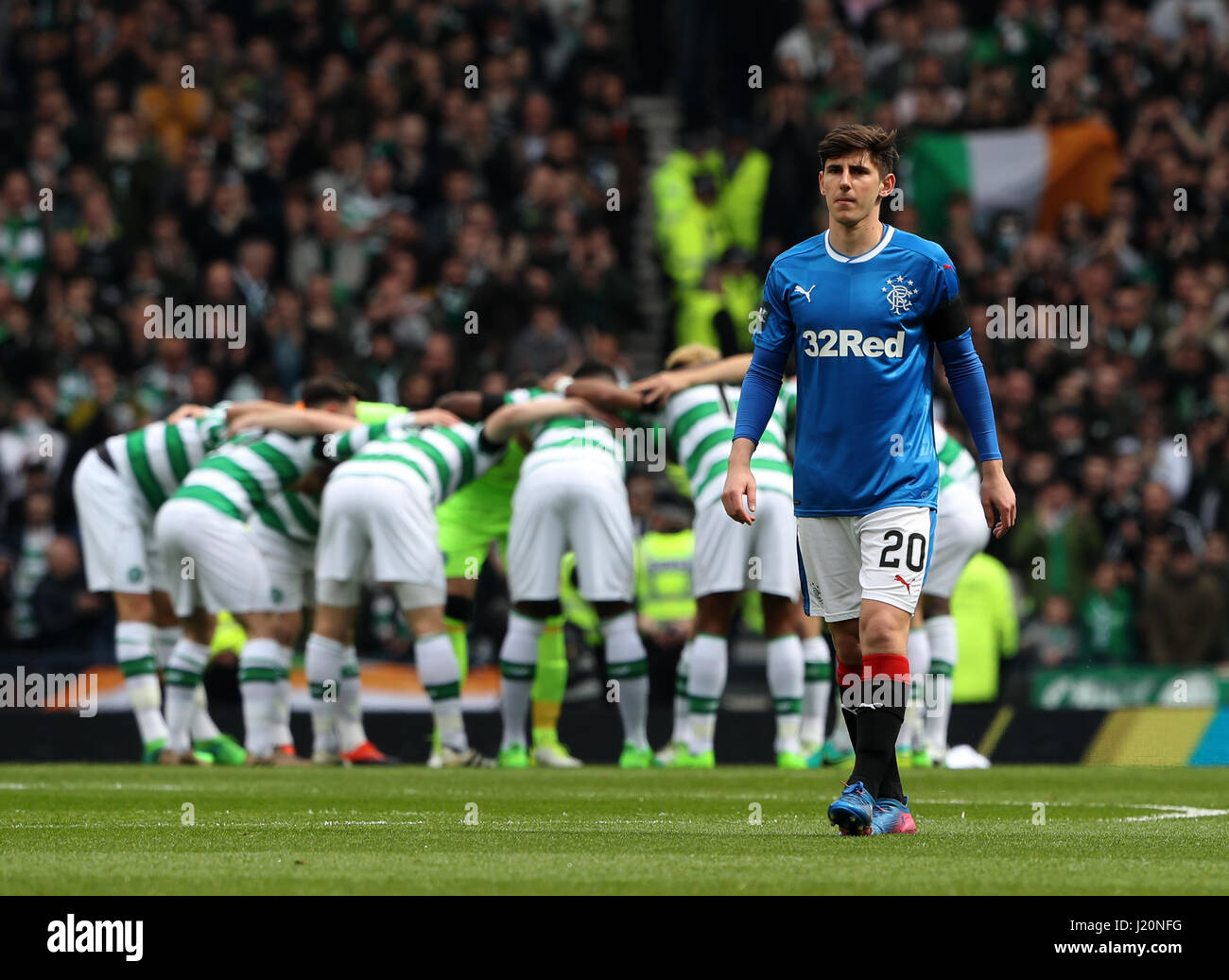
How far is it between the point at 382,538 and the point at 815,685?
2.82 meters

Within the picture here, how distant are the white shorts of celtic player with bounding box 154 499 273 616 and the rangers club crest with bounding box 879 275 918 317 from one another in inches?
251

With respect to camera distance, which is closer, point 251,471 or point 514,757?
point 514,757

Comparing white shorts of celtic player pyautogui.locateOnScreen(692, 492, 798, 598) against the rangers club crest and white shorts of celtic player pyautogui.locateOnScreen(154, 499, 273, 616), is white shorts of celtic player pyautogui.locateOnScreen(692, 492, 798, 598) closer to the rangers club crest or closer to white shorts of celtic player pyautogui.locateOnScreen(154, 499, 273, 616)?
white shorts of celtic player pyautogui.locateOnScreen(154, 499, 273, 616)

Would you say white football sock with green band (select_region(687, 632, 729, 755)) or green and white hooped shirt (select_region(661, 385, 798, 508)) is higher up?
green and white hooped shirt (select_region(661, 385, 798, 508))

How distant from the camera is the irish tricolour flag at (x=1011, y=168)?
65.0ft

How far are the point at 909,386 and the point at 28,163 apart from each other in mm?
14255

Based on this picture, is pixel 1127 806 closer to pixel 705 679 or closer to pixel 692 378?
pixel 705 679

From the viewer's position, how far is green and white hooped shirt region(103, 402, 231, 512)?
44.1 ft

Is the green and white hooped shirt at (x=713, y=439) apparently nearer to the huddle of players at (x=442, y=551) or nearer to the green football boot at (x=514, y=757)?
the huddle of players at (x=442, y=551)

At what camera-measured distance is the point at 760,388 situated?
292 inches

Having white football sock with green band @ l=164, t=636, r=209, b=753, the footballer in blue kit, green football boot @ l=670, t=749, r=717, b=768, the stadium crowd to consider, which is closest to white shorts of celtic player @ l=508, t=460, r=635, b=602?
green football boot @ l=670, t=749, r=717, b=768

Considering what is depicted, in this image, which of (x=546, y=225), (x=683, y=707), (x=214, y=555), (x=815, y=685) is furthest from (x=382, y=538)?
(x=546, y=225)

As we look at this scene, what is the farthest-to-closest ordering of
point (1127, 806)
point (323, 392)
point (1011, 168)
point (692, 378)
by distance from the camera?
1. point (1011, 168)
2. point (323, 392)
3. point (692, 378)
4. point (1127, 806)

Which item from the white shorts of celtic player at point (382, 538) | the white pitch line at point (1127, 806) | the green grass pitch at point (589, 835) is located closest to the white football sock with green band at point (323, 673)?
the white shorts of celtic player at point (382, 538)
